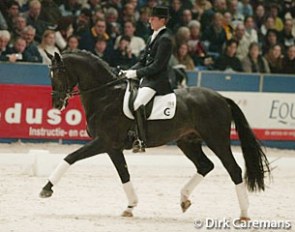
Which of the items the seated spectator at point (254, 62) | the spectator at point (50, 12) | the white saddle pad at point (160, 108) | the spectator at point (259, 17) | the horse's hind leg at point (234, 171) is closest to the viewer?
the horse's hind leg at point (234, 171)

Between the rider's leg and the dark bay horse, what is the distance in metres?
Result: 0.11

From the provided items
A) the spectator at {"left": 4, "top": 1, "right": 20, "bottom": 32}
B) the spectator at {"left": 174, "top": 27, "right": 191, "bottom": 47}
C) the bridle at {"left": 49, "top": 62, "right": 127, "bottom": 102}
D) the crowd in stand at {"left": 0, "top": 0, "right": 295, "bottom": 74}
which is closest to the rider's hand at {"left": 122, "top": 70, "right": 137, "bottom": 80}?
the bridle at {"left": 49, "top": 62, "right": 127, "bottom": 102}

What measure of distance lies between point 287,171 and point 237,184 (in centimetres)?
461

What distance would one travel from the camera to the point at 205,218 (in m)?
8.54

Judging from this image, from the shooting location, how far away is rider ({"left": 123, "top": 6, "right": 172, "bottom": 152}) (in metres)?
8.43

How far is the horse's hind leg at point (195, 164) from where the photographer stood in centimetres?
876

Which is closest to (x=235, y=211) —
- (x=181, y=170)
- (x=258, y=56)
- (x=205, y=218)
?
(x=205, y=218)

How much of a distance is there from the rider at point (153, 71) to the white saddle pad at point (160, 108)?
7cm

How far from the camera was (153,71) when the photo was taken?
8.43 meters

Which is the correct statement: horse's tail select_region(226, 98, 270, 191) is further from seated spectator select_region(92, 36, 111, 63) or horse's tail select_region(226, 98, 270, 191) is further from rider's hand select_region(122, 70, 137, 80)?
seated spectator select_region(92, 36, 111, 63)

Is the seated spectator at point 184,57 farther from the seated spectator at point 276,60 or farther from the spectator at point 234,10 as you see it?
the spectator at point 234,10

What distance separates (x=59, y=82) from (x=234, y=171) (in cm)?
204

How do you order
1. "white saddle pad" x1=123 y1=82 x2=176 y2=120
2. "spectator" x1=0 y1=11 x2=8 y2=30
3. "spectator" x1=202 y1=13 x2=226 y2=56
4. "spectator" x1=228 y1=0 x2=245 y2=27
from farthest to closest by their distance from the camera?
1. "spectator" x1=228 y1=0 x2=245 y2=27
2. "spectator" x1=202 y1=13 x2=226 y2=56
3. "spectator" x1=0 y1=11 x2=8 y2=30
4. "white saddle pad" x1=123 y1=82 x2=176 y2=120

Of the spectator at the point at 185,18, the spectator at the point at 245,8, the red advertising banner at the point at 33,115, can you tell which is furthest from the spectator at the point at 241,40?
the red advertising banner at the point at 33,115
